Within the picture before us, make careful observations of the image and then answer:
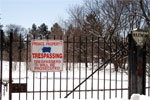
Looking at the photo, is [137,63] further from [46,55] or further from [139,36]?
[46,55]

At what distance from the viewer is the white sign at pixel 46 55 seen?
202 inches

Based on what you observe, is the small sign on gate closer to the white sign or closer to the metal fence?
the metal fence

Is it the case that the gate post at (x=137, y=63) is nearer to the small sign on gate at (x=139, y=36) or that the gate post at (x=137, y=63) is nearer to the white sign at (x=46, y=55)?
the small sign on gate at (x=139, y=36)

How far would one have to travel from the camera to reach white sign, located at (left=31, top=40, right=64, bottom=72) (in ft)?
16.9

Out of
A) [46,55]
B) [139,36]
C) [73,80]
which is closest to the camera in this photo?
[46,55]

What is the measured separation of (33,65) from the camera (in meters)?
5.15

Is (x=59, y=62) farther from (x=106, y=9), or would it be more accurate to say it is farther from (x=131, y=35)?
(x=106, y=9)

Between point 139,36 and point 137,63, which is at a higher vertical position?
point 139,36

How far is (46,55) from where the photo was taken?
517cm

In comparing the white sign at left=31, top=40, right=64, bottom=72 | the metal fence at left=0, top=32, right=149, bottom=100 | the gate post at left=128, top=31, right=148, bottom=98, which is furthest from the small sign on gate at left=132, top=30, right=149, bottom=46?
the white sign at left=31, top=40, right=64, bottom=72

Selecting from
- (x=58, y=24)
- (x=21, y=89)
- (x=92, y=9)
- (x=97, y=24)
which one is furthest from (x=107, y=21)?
(x=21, y=89)

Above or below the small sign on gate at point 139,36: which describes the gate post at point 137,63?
below

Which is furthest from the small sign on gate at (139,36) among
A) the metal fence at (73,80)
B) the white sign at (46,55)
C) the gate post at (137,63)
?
the white sign at (46,55)

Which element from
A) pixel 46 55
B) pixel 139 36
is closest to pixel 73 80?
pixel 46 55
